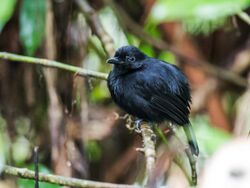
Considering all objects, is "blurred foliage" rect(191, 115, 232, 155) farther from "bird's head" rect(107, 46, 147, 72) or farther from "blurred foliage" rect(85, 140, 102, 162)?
"blurred foliage" rect(85, 140, 102, 162)

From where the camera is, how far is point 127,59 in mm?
2902

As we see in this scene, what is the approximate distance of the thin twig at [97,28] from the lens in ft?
9.00

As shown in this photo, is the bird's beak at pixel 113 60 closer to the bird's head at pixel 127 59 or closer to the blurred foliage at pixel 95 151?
the bird's head at pixel 127 59

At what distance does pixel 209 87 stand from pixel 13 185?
1.68 meters

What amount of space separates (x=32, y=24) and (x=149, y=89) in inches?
31.0

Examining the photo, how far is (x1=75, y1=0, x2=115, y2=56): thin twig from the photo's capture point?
2.74 metres

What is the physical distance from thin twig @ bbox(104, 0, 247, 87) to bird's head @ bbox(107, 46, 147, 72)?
2.25 ft

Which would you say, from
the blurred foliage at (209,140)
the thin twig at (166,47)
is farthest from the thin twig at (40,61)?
the thin twig at (166,47)

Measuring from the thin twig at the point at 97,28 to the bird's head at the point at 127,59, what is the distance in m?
0.05

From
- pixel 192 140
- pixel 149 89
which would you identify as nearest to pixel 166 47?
pixel 149 89

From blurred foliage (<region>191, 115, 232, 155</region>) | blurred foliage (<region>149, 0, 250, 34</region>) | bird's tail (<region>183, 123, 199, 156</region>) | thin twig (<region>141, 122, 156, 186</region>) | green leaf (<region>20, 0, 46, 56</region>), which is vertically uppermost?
blurred foliage (<region>149, 0, 250, 34</region>)

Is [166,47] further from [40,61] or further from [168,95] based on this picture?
[40,61]

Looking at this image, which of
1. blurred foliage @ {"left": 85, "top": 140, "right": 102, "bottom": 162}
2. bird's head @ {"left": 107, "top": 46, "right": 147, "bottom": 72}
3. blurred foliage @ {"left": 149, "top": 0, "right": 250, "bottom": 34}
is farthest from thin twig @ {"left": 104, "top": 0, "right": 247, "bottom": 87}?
Answer: blurred foliage @ {"left": 149, "top": 0, "right": 250, "bottom": 34}

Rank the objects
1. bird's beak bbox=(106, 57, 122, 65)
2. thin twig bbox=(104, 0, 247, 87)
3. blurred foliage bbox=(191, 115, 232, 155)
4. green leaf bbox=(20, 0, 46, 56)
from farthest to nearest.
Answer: thin twig bbox=(104, 0, 247, 87) → green leaf bbox=(20, 0, 46, 56) → blurred foliage bbox=(191, 115, 232, 155) → bird's beak bbox=(106, 57, 122, 65)
